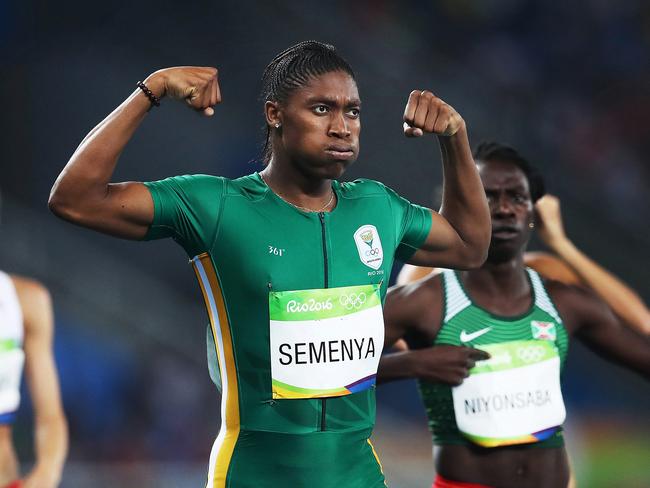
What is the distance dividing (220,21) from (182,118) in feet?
3.11

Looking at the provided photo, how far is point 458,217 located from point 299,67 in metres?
0.63

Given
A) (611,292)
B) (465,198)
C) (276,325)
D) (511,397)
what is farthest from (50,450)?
(611,292)

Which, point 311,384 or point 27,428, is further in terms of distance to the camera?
point 27,428

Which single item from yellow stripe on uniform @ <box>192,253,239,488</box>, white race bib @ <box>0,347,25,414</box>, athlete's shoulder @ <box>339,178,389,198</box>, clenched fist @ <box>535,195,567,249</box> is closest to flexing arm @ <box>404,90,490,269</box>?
athlete's shoulder @ <box>339,178,389,198</box>

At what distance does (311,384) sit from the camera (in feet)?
8.29

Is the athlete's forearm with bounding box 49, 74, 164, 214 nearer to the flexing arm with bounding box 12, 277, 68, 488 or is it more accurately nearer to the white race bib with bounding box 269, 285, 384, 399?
the white race bib with bounding box 269, 285, 384, 399

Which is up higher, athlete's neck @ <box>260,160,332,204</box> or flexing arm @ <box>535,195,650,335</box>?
athlete's neck @ <box>260,160,332,204</box>

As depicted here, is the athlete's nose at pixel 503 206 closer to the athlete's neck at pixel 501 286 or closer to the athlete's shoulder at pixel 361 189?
the athlete's neck at pixel 501 286

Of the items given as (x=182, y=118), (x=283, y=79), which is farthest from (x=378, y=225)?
(x=182, y=118)

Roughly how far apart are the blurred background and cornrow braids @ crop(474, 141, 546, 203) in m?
3.44

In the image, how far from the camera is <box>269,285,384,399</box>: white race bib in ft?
8.25

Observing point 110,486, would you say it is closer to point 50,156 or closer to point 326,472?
point 50,156

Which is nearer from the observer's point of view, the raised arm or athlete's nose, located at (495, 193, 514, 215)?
the raised arm

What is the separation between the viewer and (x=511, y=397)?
352 cm
